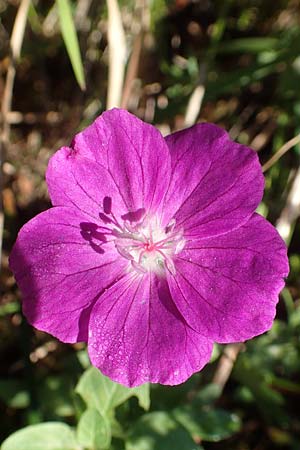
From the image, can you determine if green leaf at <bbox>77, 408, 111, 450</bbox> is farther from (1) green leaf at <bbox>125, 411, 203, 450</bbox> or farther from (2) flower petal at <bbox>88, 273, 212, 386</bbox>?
(2) flower petal at <bbox>88, 273, 212, 386</bbox>

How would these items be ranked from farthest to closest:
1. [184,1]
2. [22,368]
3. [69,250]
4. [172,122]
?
[184,1] < [172,122] < [22,368] < [69,250]

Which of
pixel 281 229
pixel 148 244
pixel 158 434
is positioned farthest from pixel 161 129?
pixel 158 434

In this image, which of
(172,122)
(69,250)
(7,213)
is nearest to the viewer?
(69,250)

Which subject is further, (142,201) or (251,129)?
(251,129)

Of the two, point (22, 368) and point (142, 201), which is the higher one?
point (142, 201)

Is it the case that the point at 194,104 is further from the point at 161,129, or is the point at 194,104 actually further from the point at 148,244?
the point at 148,244

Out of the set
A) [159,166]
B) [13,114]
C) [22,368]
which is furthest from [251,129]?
[22,368]

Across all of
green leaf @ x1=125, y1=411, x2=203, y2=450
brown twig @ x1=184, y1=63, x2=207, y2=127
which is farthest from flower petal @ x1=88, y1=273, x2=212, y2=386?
brown twig @ x1=184, y1=63, x2=207, y2=127

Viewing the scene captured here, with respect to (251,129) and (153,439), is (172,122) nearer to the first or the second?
(251,129)
